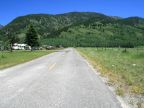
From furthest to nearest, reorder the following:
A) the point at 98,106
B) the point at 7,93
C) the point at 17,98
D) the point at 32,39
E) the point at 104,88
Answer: the point at 32,39 → the point at 104,88 → the point at 7,93 → the point at 17,98 → the point at 98,106

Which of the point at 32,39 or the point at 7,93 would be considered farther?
the point at 32,39

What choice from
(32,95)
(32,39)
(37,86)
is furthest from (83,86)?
(32,39)

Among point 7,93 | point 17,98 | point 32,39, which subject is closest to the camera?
point 17,98

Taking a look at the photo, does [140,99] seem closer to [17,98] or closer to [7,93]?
[17,98]

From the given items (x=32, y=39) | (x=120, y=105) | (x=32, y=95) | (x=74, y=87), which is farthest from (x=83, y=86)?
(x=32, y=39)

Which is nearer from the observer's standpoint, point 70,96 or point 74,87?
point 70,96

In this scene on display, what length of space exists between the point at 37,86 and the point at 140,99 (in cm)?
415

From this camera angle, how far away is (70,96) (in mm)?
9078

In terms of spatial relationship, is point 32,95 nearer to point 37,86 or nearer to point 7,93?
point 7,93

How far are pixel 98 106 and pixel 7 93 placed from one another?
3389 mm

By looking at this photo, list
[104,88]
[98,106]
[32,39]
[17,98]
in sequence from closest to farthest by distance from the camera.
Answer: [98,106] → [17,98] → [104,88] → [32,39]

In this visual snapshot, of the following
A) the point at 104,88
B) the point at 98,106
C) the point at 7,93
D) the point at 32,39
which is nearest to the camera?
the point at 98,106

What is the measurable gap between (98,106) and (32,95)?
2.47 metres

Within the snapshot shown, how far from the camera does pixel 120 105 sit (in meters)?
7.87
